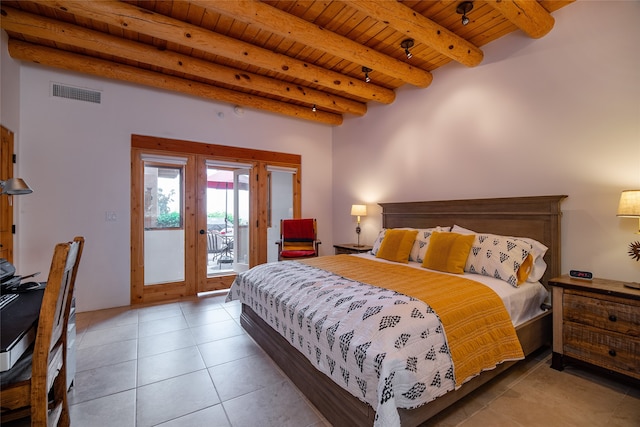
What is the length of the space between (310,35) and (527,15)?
1.92 m

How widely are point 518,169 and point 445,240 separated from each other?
1.11 meters

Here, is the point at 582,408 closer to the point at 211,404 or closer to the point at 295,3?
the point at 211,404

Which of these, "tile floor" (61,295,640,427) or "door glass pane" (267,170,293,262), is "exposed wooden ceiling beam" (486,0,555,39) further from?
"door glass pane" (267,170,293,262)

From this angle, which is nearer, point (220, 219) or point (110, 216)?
point (110, 216)

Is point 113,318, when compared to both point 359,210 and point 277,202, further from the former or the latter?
point 359,210

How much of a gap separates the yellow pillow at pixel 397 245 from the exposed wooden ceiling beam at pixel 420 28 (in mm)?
1982

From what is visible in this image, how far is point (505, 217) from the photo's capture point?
9.61 feet

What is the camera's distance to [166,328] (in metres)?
3.04

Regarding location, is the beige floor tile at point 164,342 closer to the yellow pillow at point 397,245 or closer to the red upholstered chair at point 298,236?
the red upholstered chair at point 298,236

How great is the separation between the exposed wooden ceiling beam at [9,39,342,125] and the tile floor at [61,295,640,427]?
2.98 meters

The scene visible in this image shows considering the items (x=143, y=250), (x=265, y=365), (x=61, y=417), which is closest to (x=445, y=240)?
(x=265, y=365)

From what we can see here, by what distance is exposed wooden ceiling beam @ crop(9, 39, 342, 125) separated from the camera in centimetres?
297

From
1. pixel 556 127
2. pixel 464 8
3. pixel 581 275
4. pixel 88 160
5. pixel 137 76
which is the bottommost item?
pixel 581 275

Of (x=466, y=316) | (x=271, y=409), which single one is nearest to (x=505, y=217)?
(x=466, y=316)
